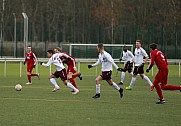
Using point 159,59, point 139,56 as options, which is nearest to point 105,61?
point 159,59

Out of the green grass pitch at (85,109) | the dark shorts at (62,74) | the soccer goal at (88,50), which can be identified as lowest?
the green grass pitch at (85,109)

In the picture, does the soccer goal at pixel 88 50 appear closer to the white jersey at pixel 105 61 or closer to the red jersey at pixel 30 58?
the red jersey at pixel 30 58

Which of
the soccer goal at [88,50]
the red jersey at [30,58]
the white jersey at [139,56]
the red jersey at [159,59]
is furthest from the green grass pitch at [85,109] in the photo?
the soccer goal at [88,50]

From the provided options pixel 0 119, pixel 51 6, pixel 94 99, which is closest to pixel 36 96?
pixel 94 99

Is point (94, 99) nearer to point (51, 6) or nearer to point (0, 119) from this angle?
point (0, 119)

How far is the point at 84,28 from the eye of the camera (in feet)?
199

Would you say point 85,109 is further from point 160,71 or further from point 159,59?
point 159,59

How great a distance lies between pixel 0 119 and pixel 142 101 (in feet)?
22.4

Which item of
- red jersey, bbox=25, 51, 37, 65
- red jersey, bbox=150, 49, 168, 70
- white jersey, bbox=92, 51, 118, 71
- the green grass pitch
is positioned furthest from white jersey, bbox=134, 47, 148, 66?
red jersey, bbox=150, 49, 168, 70

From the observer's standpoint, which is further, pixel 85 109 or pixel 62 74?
pixel 62 74

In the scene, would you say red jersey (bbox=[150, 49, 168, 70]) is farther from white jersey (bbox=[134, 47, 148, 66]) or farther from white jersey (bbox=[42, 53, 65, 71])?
white jersey (bbox=[134, 47, 148, 66])

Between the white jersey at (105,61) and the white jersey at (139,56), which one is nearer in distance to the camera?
the white jersey at (105,61)

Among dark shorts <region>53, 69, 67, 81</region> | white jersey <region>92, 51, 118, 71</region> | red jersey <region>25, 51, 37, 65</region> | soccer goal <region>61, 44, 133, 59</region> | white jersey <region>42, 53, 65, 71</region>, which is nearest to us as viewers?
white jersey <region>92, 51, 118, 71</region>

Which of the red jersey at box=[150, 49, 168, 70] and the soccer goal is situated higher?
the soccer goal
